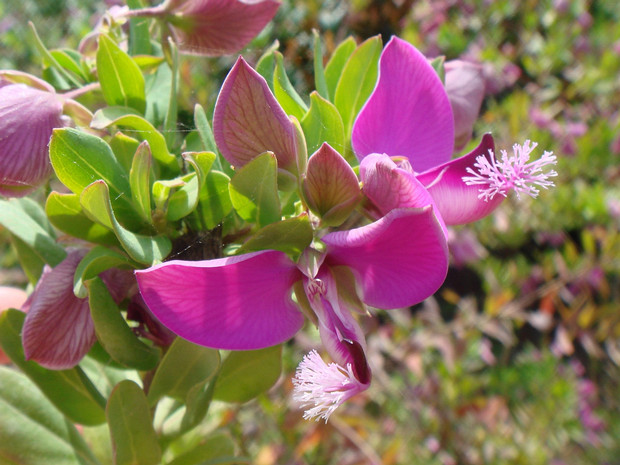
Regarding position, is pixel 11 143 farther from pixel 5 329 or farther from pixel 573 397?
pixel 573 397

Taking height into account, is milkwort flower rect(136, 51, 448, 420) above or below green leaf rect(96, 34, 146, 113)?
below

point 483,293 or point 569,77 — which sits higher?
point 569,77

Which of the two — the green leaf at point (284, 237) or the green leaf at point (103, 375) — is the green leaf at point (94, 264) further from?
the green leaf at point (103, 375)

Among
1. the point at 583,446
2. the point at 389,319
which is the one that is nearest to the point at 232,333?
the point at 389,319

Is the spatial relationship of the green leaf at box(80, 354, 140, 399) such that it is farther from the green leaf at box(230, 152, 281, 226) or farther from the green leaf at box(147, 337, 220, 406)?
the green leaf at box(230, 152, 281, 226)

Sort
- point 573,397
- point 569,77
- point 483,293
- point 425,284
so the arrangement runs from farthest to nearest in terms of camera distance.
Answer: point 483,293 < point 569,77 < point 573,397 < point 425,284

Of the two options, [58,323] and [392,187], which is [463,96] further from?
[58,323]

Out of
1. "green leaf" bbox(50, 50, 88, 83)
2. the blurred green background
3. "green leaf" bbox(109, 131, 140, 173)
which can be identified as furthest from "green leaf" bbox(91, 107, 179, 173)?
the blurred green background
